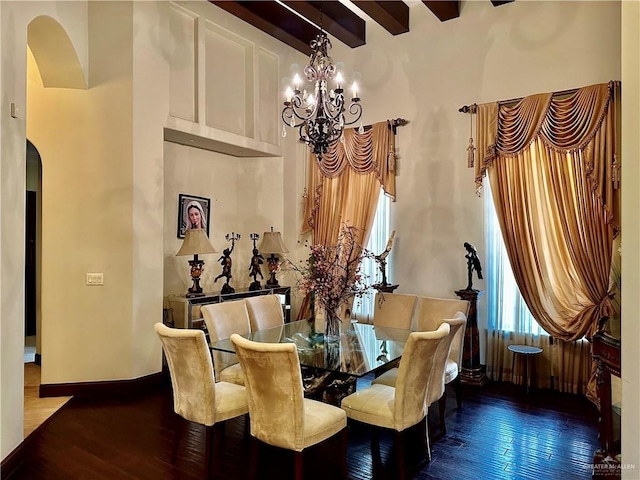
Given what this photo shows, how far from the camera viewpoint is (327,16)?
5188mm

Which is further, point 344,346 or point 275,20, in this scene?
point 275,20

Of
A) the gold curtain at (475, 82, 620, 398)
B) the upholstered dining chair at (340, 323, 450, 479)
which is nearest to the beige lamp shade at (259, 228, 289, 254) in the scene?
the gold curtain at (475, 82, 620, 398)

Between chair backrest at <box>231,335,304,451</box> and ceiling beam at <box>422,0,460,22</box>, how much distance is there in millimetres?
4197

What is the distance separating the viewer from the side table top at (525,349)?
4.28 m

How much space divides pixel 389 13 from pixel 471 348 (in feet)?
12.6

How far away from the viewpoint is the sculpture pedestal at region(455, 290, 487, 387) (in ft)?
15.1

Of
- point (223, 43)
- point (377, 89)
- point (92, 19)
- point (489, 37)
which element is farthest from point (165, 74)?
point (489, 37)

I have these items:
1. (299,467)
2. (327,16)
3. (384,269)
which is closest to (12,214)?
(299,467)

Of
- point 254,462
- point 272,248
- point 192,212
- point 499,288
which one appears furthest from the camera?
point 272,248

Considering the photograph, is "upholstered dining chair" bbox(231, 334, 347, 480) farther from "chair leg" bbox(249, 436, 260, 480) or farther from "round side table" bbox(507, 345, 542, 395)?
"round side table" bbox(507, 345, 542, 395)

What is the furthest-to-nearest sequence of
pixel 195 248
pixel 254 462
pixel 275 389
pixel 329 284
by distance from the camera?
1. pixel 195 248
2. pixel 329 284
3. pixel 254 462
4. pixel 275 389

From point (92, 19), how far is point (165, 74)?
814 mm

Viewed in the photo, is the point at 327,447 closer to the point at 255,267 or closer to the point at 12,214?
the point at 12,214

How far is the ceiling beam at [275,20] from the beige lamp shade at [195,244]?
262 cm
